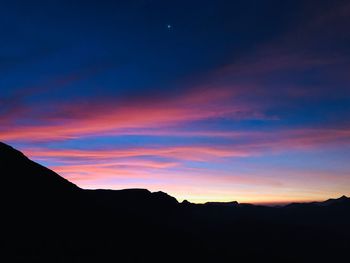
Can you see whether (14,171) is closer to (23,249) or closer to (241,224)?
(23,249)

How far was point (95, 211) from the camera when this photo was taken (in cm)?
7638

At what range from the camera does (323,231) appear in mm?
186625

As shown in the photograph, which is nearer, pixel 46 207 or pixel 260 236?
pixel 46 207

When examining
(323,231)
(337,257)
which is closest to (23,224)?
(337,257)

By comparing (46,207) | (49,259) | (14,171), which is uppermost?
(14,171)

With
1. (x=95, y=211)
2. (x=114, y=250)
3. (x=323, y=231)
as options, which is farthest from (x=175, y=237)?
(x=323, y=231)

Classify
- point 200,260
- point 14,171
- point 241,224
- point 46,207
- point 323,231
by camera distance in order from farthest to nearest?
point 323,231 → point 241,224 → point 200,260 → point 14,171 → point 46,207

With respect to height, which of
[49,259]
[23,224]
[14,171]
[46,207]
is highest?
[14,171]

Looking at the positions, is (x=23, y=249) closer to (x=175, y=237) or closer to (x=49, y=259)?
(x=49, y=259)

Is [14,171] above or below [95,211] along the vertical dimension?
above

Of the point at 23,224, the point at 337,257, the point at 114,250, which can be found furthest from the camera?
the point at 337,257

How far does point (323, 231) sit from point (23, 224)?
6821 inches

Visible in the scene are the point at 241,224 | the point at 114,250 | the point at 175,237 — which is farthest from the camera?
the point at 241,224

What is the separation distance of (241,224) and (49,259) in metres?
137
